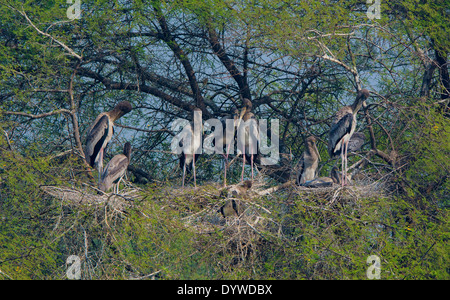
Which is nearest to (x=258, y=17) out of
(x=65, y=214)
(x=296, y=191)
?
(x=296, y=191)

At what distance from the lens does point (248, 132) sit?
35.1 ft

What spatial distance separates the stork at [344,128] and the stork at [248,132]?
150 cm

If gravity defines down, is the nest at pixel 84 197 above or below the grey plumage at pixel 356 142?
below

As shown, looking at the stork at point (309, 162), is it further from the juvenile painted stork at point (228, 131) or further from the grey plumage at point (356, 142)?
the juvenile painted stork at point (228, 131)

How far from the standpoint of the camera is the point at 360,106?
986 cm

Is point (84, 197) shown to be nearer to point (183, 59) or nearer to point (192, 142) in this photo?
point (192, 142)

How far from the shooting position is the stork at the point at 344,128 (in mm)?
9672

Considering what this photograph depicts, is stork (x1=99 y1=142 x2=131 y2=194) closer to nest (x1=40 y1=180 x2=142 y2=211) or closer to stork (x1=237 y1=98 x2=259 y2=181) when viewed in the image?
nest (x1=40 y1=180 x2=142 y2=211)

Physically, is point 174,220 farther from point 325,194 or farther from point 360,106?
point 360,106

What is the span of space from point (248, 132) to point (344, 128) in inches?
75.8

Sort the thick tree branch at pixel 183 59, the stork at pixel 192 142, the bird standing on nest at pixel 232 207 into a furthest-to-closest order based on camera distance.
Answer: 1. the thick tree branch at pixel 183 59
2. the stork at pixel 192 142
3. the bird standing on nest at pixel 232 207

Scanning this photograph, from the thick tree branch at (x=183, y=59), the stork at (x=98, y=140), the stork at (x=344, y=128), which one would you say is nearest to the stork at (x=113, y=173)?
the stork at (x=98, y=140)

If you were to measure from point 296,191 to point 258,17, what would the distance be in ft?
11.5

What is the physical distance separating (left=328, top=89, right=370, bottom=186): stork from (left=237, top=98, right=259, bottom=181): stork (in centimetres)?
150
